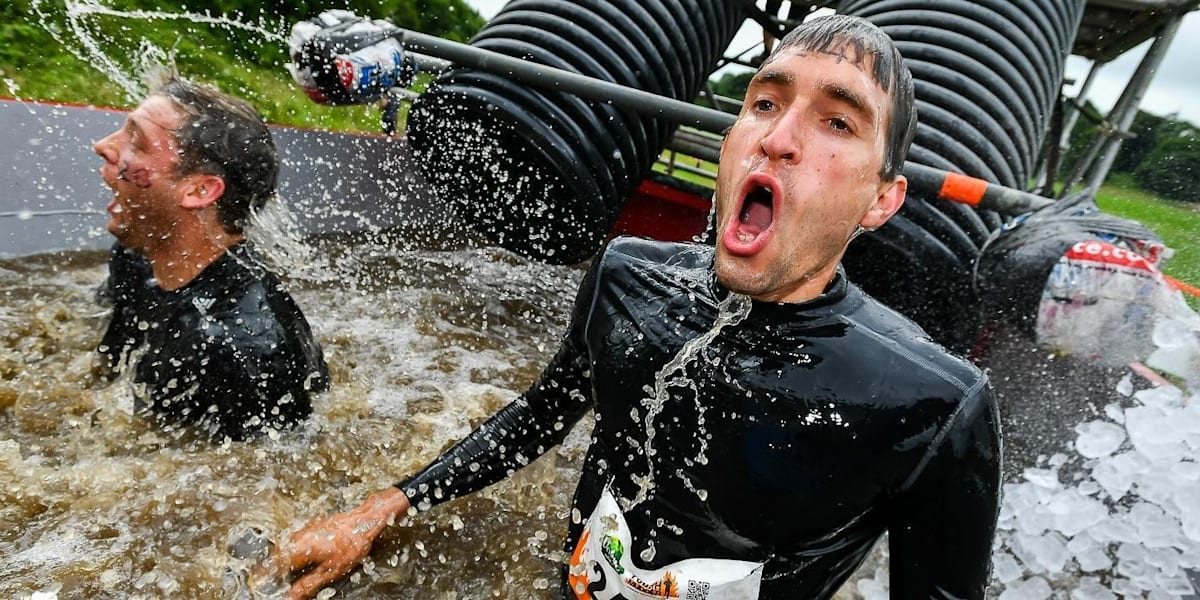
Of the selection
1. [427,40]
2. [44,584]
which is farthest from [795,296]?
[427,40]

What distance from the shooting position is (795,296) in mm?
1260

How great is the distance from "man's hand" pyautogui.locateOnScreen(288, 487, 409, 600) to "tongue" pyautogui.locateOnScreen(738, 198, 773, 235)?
41.9 inches

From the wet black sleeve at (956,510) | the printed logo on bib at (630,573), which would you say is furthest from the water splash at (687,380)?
the wet black sleeve at (956,510)

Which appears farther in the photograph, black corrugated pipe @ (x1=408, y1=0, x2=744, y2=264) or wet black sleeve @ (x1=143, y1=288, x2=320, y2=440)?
black corrugated pipe @ (x1=408, y1=0, x2=744, y2=264)

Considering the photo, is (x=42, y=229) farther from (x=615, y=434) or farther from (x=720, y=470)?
(x=720, y=470)

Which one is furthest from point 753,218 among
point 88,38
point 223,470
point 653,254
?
point 88,38

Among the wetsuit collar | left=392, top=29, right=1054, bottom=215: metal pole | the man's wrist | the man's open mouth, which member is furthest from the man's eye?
left=392, top=29, right=1054, bottom=215: metal pole

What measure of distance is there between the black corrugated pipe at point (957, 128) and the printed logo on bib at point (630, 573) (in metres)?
1.96

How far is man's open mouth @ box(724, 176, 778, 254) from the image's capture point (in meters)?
1.15

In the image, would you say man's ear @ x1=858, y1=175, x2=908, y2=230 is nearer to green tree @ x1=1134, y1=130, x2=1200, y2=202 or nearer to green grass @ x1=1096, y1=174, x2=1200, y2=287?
green grass @ x1=1096, y1=174, x2=1200, y2=287

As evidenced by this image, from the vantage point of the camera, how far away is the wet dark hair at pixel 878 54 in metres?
1.19

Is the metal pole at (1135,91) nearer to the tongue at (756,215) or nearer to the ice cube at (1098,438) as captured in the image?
the ice cube at (1098,438)

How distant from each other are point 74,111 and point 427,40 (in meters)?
1.77

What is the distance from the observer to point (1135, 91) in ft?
13.8
